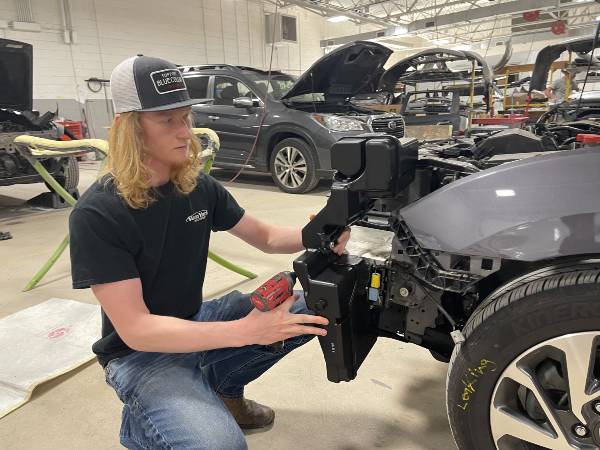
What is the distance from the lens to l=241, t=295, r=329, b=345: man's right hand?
1.14 m

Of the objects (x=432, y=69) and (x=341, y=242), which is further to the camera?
(x=432, y=69)

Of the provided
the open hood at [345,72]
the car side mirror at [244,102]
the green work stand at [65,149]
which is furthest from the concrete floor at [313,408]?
the car side mirror at [244,102]

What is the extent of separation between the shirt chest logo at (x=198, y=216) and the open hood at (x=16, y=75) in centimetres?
426

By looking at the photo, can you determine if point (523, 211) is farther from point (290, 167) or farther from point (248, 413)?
point (290, 167)

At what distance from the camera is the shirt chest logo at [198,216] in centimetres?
142

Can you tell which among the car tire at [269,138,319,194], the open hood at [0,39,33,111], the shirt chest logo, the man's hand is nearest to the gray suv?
the car tire at [269,138,319,194]

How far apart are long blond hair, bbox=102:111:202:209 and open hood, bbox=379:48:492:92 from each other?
3588 millimetres

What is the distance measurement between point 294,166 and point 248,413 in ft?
13.9

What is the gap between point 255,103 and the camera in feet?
19.0

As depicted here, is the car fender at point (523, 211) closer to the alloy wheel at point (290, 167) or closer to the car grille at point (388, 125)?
the car grille at point (388, 125)

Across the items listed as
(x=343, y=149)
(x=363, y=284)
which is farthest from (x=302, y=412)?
(x=343, y=149)

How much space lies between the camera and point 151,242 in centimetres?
130

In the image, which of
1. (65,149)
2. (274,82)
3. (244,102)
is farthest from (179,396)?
(274,82)

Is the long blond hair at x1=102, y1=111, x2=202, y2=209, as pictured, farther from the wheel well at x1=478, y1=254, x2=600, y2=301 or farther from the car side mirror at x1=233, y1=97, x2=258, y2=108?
the car side mirror at x1=233, y1=97, x2=258, y2=108
